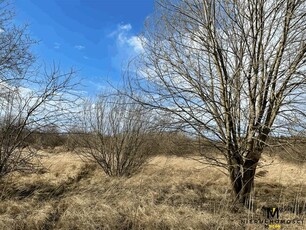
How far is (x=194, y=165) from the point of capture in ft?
54.1

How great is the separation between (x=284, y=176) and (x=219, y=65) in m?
9.47

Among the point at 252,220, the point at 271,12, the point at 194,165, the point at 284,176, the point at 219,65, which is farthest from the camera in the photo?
the point at 194,165

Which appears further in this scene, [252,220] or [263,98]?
[263,98]

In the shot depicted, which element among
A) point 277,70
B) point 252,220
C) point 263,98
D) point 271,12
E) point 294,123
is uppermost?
point 271,12

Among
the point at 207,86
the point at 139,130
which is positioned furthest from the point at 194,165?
the point at 207,86

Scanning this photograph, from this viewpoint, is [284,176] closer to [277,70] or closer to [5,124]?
[277,70]
